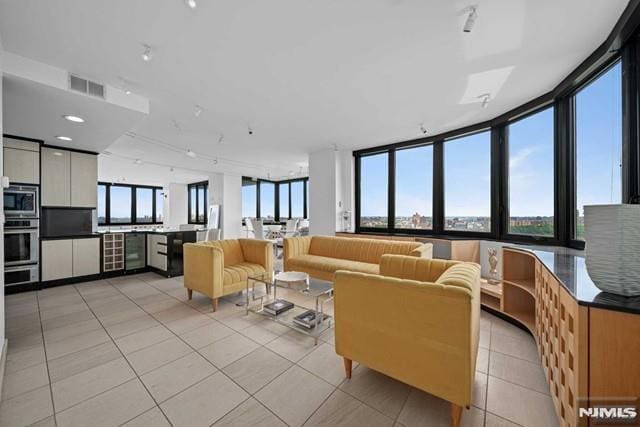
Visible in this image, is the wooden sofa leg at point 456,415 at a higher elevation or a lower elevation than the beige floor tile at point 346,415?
higher

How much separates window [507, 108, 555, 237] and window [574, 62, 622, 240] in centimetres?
36

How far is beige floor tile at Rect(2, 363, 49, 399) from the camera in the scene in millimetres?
1738

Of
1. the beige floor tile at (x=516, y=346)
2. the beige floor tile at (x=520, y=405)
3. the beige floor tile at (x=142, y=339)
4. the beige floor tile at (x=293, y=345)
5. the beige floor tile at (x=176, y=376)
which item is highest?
the beige floor tile at (x=142, y=339)

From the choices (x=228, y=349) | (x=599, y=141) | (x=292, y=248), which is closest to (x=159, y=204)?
(x=292, y=248)

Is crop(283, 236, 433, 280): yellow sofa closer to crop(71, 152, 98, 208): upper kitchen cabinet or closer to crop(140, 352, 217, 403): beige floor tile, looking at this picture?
crop(140, 352, 217, 403): beige floor tile

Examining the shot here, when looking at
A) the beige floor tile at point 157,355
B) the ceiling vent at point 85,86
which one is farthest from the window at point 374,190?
the ceiling vent at point 85,86

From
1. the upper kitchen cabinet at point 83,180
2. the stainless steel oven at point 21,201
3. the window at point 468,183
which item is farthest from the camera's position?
the upper kitchen cabinet at point 83,180

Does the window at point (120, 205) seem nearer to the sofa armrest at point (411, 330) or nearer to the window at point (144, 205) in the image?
the window at point (144, 205)

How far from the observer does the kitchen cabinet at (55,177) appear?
4172mm

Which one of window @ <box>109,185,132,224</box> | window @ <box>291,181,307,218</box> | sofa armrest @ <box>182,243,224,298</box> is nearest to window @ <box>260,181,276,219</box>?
window @ <box>291,181,307,218</box>

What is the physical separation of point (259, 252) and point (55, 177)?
13.2 ft

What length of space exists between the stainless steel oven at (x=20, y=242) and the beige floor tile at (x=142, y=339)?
3142 millimetres

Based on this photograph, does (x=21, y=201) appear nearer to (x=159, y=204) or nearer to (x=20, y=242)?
(x=20, y=242)

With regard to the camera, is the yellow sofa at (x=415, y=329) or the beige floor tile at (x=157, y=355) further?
the beige floor tile at (x=157, y=355)
